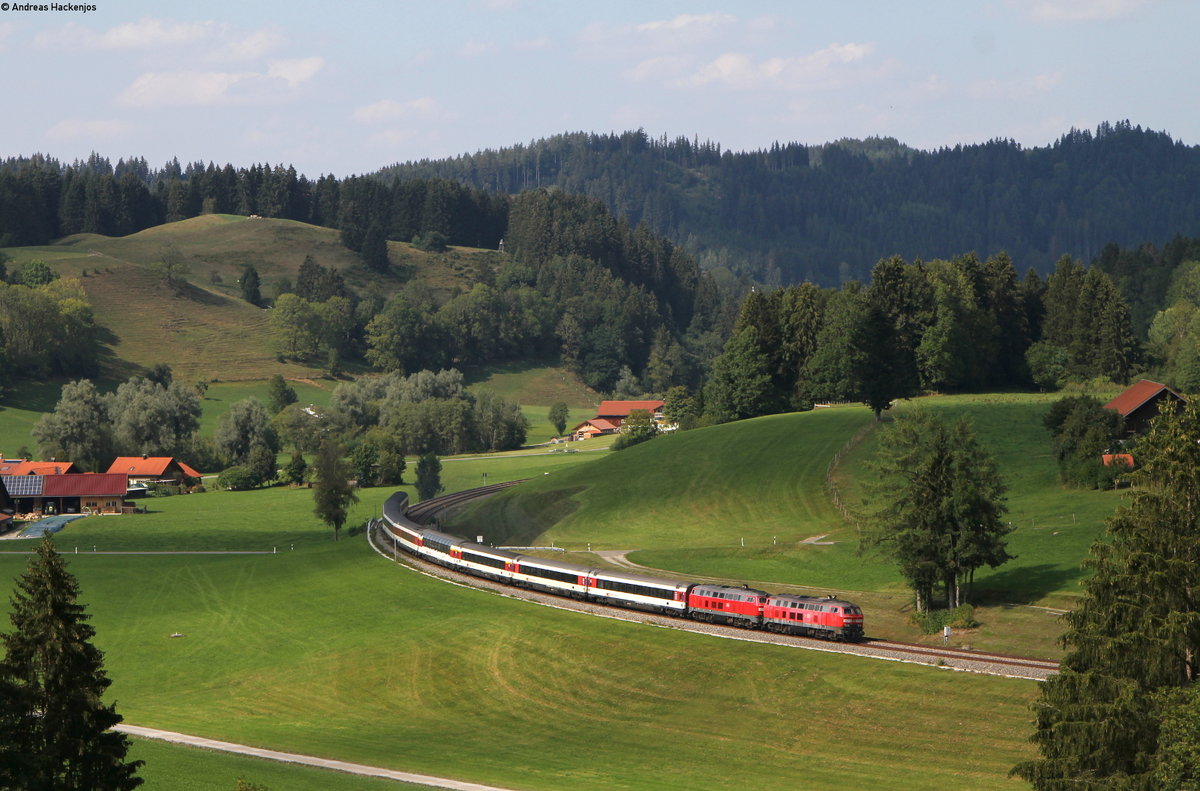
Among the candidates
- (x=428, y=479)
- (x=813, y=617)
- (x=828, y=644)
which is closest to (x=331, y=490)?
(x=428, y=479)

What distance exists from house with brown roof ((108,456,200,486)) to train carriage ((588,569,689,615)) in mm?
98706

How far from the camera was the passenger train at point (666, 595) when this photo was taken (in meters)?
64.8

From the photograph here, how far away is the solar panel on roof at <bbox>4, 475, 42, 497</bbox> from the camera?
476 ft

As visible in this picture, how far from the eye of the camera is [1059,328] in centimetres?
15288

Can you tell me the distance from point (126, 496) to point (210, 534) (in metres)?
35.8

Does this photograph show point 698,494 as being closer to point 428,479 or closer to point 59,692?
point 428,479

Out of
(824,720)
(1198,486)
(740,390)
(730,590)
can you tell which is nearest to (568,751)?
(824,720)

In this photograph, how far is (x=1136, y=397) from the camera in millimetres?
106312

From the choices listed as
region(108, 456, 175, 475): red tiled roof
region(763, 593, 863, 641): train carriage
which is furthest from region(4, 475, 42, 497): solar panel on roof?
region(763, 593, 863, 641): train carriage

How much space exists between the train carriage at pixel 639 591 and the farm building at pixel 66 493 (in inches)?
3370

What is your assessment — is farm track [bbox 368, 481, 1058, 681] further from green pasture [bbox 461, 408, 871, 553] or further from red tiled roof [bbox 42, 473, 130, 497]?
red tiled roof [bbox 42, 473, 130, 497]

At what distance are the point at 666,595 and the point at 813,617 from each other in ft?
34.5

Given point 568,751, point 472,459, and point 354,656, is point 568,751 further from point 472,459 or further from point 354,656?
point 472,459

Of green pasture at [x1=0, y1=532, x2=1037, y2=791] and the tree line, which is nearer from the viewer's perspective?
green pasture at [x1=0, y1=532, x2=1037, y2=791]
